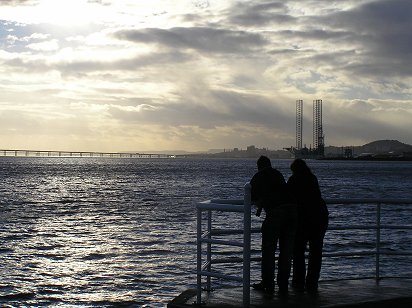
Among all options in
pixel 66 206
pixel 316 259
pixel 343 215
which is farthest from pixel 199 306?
pixel 66 206

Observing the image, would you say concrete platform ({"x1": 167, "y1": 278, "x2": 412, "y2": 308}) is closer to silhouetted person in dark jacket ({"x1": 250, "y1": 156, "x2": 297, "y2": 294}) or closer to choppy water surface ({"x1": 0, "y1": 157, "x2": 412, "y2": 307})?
silhouetted person in dark jacket ({"x1": 250, "y1": 156, "x2": 297, "y2": 294})

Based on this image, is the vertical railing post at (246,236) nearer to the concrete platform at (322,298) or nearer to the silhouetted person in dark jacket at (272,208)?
the concrete platform at (322,298)

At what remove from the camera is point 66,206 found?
149ft

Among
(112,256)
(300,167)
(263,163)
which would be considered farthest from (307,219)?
(112,256)

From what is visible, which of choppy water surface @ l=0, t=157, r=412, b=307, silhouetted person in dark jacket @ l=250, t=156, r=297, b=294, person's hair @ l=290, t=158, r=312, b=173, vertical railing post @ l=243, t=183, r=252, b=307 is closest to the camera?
vertical railing post @ l=243, t=183, r=252, b=307

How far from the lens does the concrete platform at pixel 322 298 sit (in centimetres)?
862

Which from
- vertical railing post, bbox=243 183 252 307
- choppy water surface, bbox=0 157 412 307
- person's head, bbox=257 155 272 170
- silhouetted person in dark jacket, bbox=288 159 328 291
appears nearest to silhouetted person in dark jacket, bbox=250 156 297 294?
person's head, bbox=257 155 272 170

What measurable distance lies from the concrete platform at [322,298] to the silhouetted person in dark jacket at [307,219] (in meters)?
0.24

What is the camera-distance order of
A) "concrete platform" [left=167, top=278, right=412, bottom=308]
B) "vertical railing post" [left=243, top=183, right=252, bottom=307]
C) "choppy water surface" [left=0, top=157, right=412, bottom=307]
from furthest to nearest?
"choppy water surface" [left=0, top=157, right=412, bottom=307], "concrete platform" [left=167, top=278, right=412, bottom=308], "vertical railing post" [left=243, top=183, right=252, bottom=307]

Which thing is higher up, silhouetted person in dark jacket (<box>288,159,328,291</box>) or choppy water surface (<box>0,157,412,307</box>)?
silhouetted person in dark jacket (<box>288,159,328,291</box>)

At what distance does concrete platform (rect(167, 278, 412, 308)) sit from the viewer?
862 centimetres

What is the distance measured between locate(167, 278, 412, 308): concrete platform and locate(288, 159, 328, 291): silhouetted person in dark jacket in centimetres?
24

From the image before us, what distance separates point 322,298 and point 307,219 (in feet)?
3.70

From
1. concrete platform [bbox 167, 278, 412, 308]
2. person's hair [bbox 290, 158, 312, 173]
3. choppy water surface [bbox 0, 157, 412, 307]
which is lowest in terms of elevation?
choppy water surface [bbox 0, 157, 412, 307]
